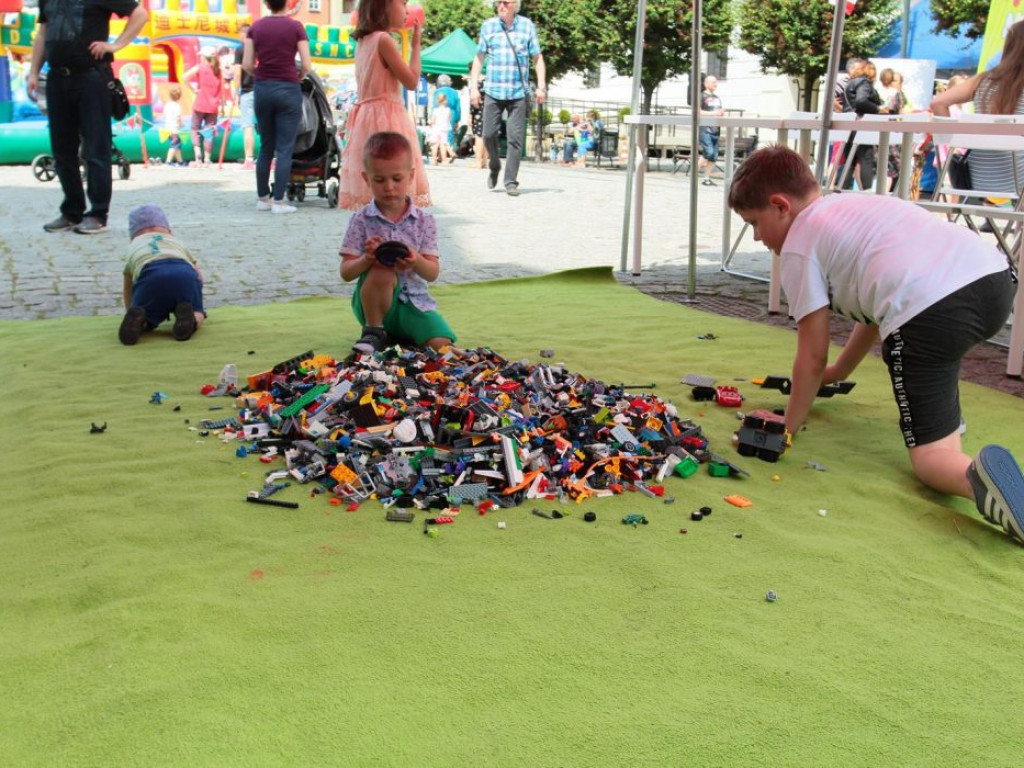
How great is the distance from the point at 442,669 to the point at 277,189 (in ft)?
32.9

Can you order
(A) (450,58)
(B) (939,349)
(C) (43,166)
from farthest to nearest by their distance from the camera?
(A) (450,58), (C) (43,166), (B) (939,349)

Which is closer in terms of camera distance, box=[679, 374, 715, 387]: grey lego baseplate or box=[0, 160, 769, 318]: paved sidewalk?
box=[679, 374, 715, 387]: grey lego baseplate

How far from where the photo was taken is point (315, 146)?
11.9 meters

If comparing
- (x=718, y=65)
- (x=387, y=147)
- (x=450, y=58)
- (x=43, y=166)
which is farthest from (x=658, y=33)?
(x=387, y=147)

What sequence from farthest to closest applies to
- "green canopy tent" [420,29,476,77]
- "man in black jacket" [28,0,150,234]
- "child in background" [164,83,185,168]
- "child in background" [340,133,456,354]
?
"green canopy tent" [420,29,476,77] → "child in background" [164,83,185,168] → "man in black jacket" [28,0,150,234] → "child in background" [340,133,456,354]

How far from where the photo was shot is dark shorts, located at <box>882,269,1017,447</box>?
3213 millimetres

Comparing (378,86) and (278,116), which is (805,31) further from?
(378,86)

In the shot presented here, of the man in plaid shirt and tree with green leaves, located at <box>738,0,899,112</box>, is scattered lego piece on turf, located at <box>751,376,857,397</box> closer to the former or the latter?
the man in plaid shirt

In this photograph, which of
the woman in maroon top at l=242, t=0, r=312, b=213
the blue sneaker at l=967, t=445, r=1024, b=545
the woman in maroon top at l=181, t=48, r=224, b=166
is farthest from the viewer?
the woman in maroon top at l=181, t=48, r=224, b=166

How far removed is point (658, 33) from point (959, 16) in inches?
370

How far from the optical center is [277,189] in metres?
11.4

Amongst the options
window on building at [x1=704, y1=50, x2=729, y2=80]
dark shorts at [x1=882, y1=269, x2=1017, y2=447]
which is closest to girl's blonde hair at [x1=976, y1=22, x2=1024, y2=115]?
dark shorts at [x1=882, y1=269, x2=1017, y2=447]

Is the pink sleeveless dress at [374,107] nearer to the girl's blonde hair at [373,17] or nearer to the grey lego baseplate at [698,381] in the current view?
the girl's blonde hair at [373,17]

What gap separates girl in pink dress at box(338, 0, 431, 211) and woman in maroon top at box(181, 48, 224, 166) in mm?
12310
